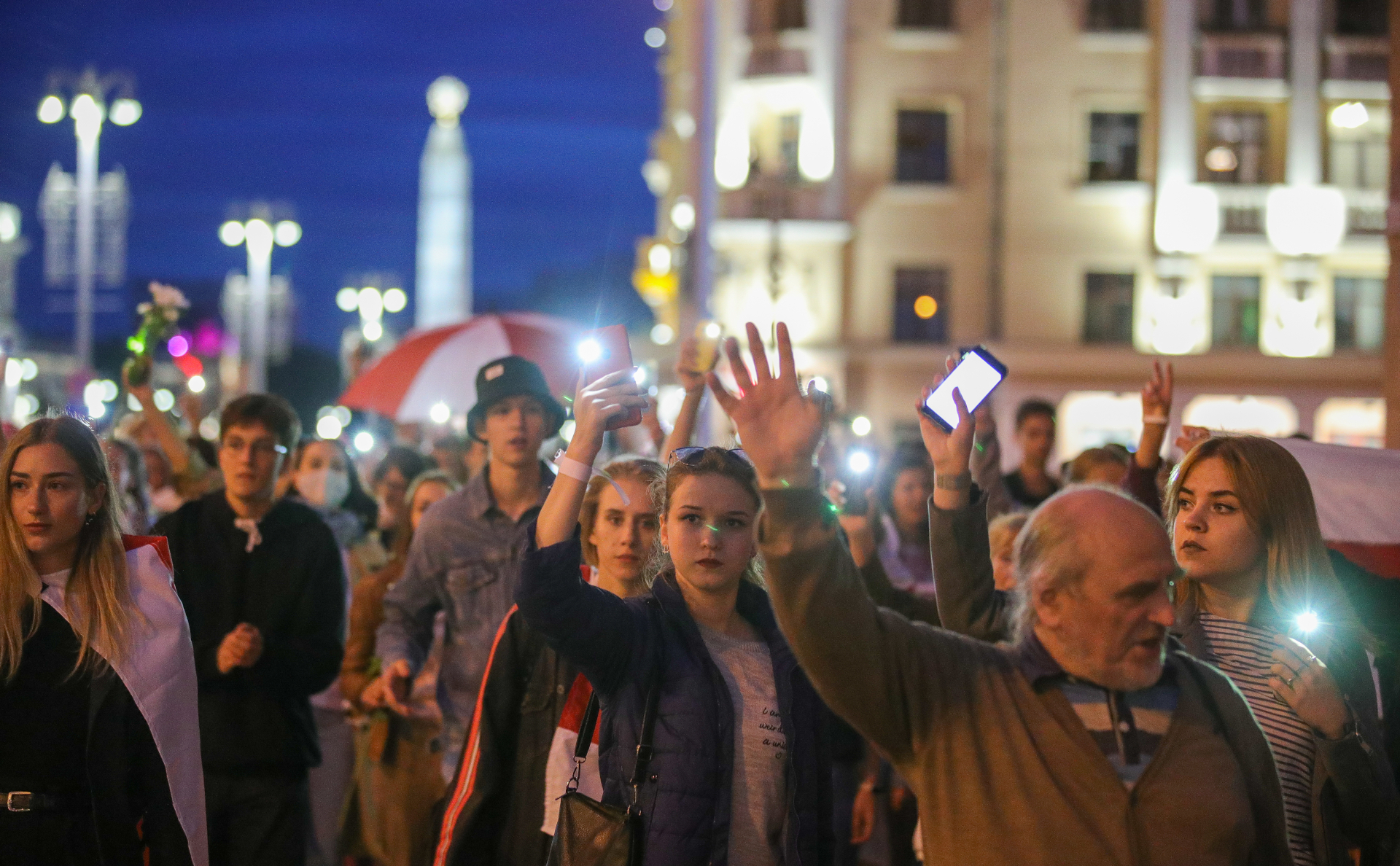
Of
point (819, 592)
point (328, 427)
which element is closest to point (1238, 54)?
point (328, 427)

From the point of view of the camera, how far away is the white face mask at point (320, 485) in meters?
8.10

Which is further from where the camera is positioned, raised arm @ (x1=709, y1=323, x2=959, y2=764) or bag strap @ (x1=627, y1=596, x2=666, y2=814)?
bag strap @ (x1=627, y1=596, x2=666, y2=814)

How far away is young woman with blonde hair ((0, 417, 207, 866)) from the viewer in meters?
3.85

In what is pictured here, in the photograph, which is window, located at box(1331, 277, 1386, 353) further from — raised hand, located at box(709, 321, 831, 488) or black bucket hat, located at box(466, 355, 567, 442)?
raised hand, located at box(709, 321, 831, 488)

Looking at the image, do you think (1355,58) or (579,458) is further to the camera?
(1355,58)

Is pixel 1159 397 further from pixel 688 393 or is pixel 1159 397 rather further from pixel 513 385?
pixel 513 385

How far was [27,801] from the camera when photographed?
3803 mm

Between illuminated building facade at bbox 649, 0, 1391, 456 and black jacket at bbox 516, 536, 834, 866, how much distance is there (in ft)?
84.9

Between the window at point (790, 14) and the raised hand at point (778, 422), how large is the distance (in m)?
28.3

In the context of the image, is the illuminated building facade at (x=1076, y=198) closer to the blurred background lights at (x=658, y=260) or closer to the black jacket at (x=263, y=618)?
the blurred background lights at (x=658, y=260)

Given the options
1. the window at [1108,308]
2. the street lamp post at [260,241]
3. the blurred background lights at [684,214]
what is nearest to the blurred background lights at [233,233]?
the street lamp post at [260,241]

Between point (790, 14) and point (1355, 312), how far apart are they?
1350cm

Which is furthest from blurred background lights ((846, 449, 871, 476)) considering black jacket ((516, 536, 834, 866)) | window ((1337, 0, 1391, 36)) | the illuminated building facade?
window ((1337, 0, 1391, 36))

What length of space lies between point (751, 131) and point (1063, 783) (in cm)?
2816
